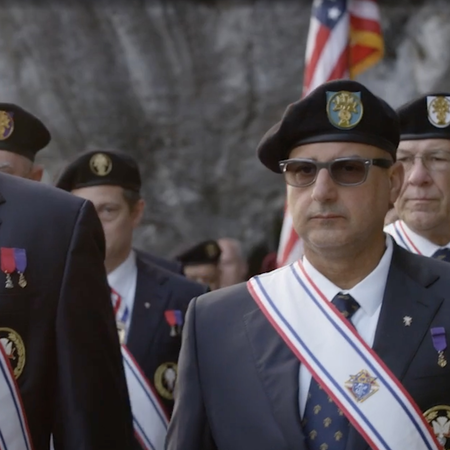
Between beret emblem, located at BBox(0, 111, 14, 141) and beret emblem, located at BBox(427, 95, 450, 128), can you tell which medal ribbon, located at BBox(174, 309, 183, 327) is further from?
beret emblem, located at BBox(427, 95, 450, 128)

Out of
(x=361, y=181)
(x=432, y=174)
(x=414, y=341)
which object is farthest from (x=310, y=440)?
(x=432, y=174)

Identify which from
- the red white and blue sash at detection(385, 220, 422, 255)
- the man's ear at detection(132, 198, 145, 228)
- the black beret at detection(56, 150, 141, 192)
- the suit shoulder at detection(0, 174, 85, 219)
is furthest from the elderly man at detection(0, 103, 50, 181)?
the suit shoulder at detection(0, 174, 85, 219)

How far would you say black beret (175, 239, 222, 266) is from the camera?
8438 mm

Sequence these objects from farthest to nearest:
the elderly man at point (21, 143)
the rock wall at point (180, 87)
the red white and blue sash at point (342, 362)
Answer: the rock wall at point (180, 87) < the elderly man at point (21, 143) < the red white and blue sash at point (342, 362)

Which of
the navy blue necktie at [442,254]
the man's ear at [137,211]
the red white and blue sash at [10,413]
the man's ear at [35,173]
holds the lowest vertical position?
the red white and blue sash at [10,413]

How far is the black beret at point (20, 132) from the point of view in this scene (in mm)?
5699

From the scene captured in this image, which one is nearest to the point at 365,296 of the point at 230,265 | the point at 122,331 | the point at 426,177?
the point at 426,177

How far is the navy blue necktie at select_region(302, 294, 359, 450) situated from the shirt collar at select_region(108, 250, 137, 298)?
2491 millimetres

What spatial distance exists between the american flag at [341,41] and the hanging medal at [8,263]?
5.36 metres

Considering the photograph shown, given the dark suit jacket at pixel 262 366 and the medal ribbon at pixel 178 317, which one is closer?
the dark suit jacket at pixel 262 366

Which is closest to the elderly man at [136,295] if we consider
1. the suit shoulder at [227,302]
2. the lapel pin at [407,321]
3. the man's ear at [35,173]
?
the man's ear at [35,173]

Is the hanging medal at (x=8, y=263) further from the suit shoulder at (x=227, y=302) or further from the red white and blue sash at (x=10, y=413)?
the suit shoulder at (x=227, y=302)

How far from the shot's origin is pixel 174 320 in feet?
18.7

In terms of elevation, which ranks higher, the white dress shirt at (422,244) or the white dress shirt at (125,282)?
the white dress shirt at (422,244)
